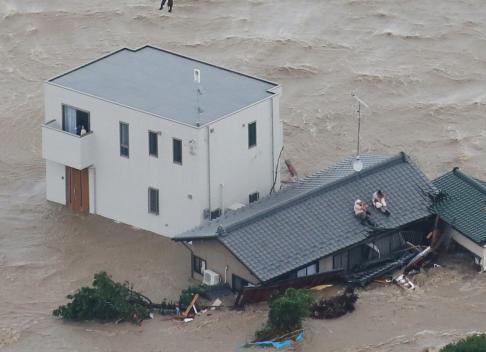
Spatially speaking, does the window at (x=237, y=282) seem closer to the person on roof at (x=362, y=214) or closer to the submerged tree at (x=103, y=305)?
the submerged tree at (x=103, y=305)

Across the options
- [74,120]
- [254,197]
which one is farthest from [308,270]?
[74,120]

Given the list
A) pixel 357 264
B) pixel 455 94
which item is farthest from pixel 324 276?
pixel 455 94

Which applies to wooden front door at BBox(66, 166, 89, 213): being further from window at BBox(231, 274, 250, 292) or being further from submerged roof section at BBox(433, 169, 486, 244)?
submerged roof section at BBox(433, 169, 486, 244)

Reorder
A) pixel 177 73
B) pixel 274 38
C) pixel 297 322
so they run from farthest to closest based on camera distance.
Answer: pixel 274 38
pixel 177 73
pixel 297 322

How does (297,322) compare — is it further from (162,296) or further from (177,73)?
(177,73)

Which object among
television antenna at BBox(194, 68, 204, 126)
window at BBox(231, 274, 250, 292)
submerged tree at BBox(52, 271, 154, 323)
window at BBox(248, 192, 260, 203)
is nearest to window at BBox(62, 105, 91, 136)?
television antenna at BBox(194, 68, 204, 126)
